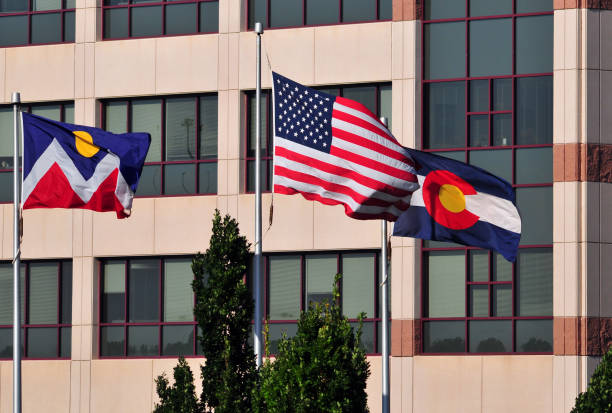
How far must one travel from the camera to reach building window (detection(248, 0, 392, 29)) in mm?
38594

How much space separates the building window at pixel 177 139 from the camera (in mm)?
39750

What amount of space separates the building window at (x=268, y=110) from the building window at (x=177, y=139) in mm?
934

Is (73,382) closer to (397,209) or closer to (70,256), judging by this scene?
(70,256)

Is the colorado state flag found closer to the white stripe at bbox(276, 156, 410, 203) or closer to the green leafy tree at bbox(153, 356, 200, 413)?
the white stripe at bbox(276, 156, 410, 203)

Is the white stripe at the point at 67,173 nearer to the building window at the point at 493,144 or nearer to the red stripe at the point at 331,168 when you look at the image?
the red stripe at the point at 331,168

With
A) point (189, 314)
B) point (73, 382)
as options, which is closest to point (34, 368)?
point (73, 382)

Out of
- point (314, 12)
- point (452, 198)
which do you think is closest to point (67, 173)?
point (452, 198)

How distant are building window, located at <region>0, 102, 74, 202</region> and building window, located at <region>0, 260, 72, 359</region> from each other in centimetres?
219

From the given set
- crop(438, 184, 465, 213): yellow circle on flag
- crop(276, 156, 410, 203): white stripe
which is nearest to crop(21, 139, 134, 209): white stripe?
crop(276, 156, 410, 203): white stripe

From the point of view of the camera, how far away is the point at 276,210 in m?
38.6

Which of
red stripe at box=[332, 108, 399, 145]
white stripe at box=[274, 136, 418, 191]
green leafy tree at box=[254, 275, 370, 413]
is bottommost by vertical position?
green leafy tree at box=[254, 275, 370, 413]

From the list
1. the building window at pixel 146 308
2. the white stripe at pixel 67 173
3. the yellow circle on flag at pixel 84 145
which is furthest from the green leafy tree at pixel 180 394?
the yellow circle on flag at pixel 84 145

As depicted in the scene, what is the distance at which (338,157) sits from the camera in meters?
26.2

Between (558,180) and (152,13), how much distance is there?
12092 mm
